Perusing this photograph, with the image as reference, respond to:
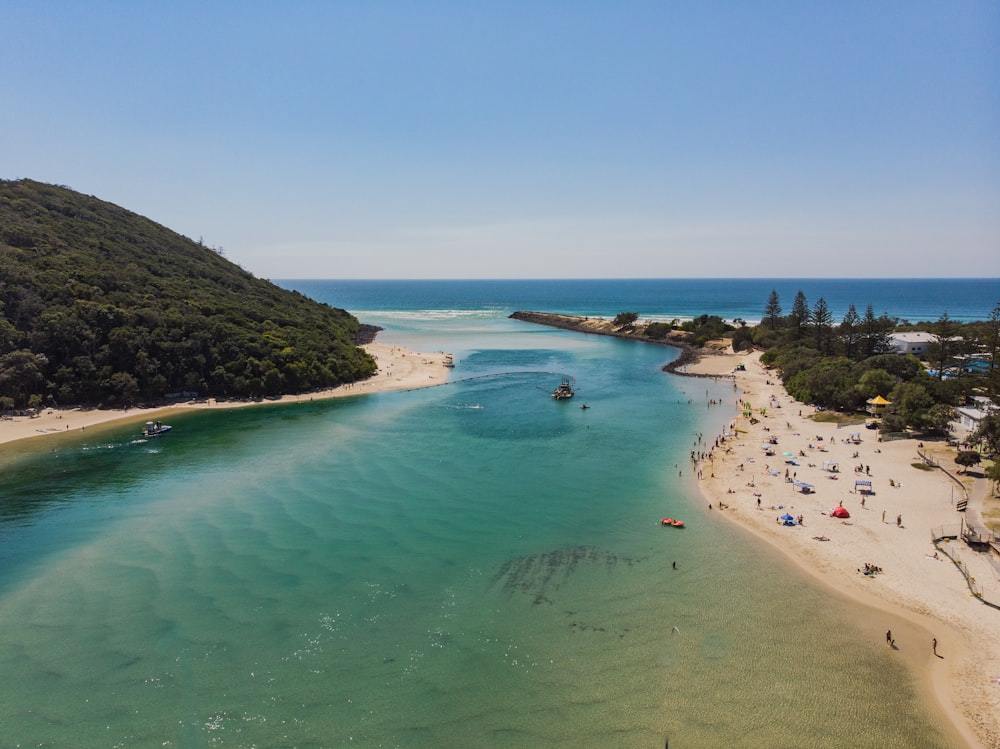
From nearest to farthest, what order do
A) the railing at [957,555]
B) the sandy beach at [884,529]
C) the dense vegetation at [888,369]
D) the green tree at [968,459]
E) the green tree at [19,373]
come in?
the sandy beach at [884,529], the railing at [957,555], the green tree at [968,459], the dense vegetation at [888,369], the green tree at [19,373]

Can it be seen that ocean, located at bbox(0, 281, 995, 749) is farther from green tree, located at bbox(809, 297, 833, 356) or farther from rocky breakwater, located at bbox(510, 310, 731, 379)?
rocky breakwater, located at bbox(510, 310, 731, 379)

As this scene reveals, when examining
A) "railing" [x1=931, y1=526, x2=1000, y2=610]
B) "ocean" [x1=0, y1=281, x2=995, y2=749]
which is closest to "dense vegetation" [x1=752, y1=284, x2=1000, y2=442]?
"railing" [x1=931, y1=526, x2=1000, y2=610]

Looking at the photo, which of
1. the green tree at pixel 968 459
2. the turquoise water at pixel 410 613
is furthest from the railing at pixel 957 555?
the green tree at pixel 968 459

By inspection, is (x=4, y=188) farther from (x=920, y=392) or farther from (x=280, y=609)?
(x=920, y=392)

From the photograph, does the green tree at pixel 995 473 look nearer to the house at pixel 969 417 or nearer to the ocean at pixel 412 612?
the house at pixel 969 417

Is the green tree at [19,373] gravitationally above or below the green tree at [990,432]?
above

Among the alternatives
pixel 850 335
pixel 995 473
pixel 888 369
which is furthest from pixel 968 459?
pixel 850 335

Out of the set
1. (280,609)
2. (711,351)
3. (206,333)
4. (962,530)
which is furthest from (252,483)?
(711,351)
